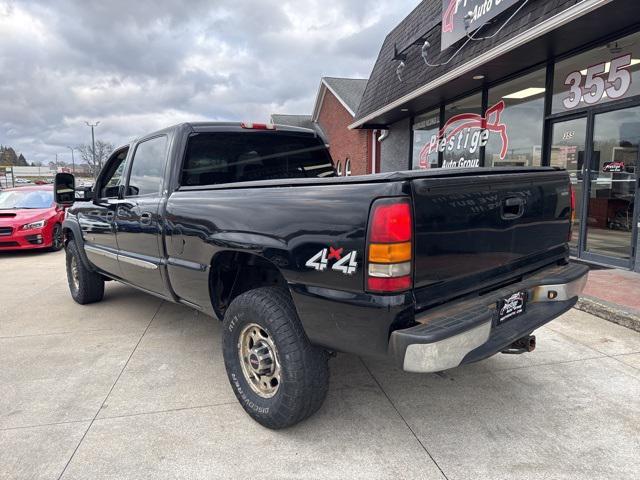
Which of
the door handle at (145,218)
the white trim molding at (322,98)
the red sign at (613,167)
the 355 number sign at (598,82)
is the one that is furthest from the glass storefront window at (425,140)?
the door handle at (145,218)

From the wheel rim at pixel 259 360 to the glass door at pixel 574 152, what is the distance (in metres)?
6.08

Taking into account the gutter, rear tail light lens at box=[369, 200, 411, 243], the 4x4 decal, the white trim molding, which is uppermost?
the white trim molding

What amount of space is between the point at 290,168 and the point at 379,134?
10.8m

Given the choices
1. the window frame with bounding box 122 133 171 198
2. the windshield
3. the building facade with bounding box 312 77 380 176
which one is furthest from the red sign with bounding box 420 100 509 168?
the windshield

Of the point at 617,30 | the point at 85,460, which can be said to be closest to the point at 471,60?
the point at 617,30

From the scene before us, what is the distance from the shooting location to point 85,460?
2408 mm

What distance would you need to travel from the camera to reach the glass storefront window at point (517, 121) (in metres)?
7.58

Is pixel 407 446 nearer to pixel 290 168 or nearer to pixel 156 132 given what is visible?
pixel 290 168

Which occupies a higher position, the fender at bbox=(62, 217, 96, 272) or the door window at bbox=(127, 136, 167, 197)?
the door window at bbox=(127, 136, 167, 197)

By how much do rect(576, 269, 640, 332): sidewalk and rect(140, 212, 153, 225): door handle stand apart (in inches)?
171

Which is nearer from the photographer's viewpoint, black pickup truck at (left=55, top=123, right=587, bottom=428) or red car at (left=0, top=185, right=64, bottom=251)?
black pickup truck at (left=55, top=123, right=587, bottom=428)

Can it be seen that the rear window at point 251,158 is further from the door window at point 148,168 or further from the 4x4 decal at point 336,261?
the 4x4 decal at point 336,261

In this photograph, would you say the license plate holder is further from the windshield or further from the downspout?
the downspout

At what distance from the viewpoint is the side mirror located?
4750 mm
